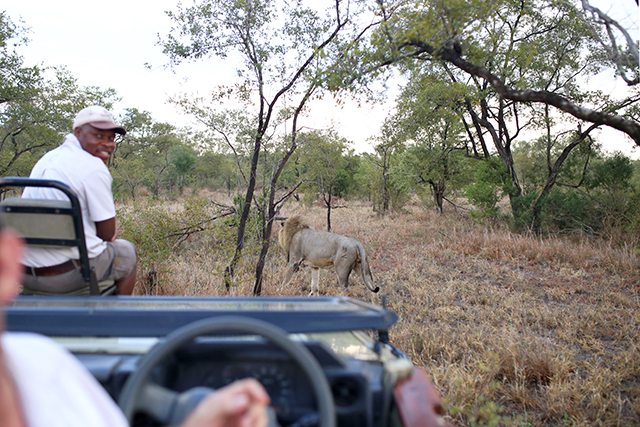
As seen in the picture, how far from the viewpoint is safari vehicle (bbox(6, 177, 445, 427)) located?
1.23 m

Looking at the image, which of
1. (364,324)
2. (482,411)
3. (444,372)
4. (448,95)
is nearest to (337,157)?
(448,95)

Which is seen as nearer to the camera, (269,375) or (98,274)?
(269,375)

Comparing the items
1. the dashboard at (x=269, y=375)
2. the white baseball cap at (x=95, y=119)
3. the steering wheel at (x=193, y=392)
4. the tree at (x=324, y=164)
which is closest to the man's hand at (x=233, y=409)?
the steering wheel at (x=193, y=392)

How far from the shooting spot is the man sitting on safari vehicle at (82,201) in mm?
2887

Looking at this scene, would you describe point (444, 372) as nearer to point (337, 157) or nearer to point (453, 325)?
point (453, 325)

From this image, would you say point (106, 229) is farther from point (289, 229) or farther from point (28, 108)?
point (28, 108)

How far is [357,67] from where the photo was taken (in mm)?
5211

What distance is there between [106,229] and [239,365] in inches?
77.4

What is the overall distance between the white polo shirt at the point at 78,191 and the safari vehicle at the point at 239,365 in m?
1.28

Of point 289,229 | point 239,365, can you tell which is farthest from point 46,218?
point 289,229

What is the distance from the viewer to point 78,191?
9.57 feet

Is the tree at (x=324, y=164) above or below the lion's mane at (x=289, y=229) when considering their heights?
above

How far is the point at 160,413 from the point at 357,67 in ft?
14.9

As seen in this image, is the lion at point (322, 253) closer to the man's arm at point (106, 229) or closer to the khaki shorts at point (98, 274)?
the khaki shorts at point (98, 274)
